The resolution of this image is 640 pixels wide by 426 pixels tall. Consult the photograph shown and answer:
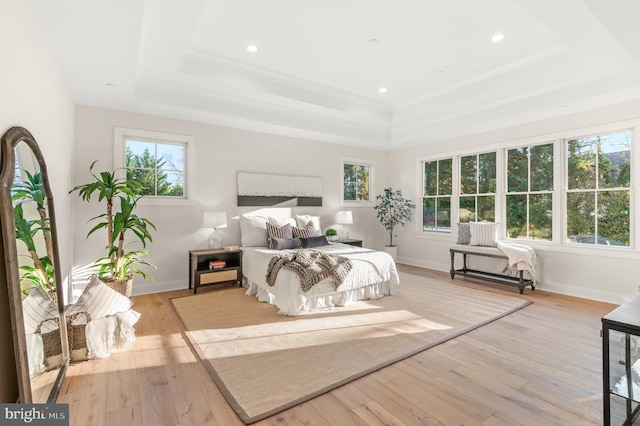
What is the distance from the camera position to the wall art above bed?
5.20 m

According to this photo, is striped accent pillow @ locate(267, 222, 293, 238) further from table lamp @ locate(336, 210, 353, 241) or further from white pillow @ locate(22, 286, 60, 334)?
white pillow @ locate(22, 286, 60, 334)

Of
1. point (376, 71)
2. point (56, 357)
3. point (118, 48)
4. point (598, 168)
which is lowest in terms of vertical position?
point (56, 357)

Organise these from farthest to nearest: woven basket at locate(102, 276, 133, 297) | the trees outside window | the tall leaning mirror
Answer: the trees outside window → woven basket at locate(102, 276, 133, 297) → the tall leaning mirror

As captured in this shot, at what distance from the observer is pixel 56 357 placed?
6.81ft

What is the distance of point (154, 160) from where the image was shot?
14.9 ft

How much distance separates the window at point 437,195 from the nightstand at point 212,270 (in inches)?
152

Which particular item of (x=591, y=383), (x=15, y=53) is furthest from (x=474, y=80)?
(x=15, y=53)

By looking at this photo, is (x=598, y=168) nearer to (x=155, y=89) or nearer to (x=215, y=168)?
(x=215, y=168)

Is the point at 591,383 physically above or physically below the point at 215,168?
below

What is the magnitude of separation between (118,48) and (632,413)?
4327 mm

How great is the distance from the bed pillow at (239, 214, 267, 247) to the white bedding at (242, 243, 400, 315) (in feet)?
0.58

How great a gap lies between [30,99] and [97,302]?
61.6 inches

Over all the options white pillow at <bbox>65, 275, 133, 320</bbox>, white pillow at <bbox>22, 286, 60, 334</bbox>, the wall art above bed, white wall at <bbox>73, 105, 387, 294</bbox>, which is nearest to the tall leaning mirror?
white pillow at <bbox>22, 286, 60, 334</bbox>

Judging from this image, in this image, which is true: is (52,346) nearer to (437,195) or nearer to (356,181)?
(356,181)
